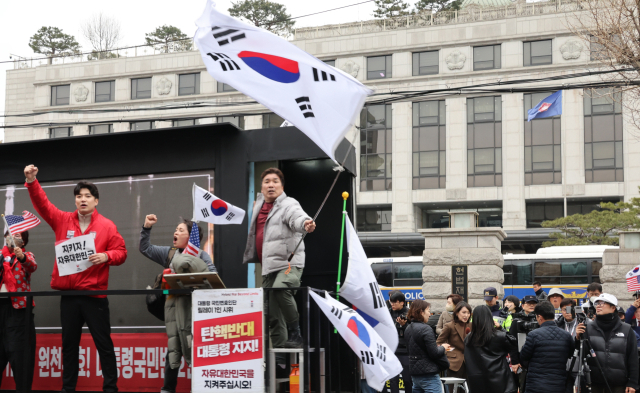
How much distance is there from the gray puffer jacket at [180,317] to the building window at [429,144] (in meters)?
48.1

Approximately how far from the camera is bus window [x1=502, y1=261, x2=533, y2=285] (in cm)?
3148

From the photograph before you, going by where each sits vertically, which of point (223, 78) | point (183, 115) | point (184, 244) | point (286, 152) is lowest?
point (184, 244)

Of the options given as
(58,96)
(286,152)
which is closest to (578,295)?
(286,152)

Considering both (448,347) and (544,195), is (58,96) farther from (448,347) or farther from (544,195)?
(448,347)

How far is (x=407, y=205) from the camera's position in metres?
55.0

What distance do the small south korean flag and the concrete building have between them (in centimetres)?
4439

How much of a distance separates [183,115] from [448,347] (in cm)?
5363

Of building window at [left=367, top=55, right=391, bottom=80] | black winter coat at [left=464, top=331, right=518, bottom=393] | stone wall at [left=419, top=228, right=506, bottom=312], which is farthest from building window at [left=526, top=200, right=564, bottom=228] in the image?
black winter coat at [left=464, top=331, right=518, bottom=393]

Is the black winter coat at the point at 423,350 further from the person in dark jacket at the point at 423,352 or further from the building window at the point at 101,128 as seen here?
the building window at the point at 101,128

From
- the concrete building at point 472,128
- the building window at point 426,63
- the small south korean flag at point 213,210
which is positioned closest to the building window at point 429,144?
the concrete building at point 472,128

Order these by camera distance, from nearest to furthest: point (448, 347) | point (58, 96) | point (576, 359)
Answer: point (576, 359) < point (448, 347) < point (58, 96)

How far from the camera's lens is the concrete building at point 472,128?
51406mm

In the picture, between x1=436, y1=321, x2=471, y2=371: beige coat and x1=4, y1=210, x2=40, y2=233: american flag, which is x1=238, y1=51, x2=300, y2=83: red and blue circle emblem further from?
x1=436, y1=321, x2=471, y2=371: beige coat

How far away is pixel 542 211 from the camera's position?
178 feet
